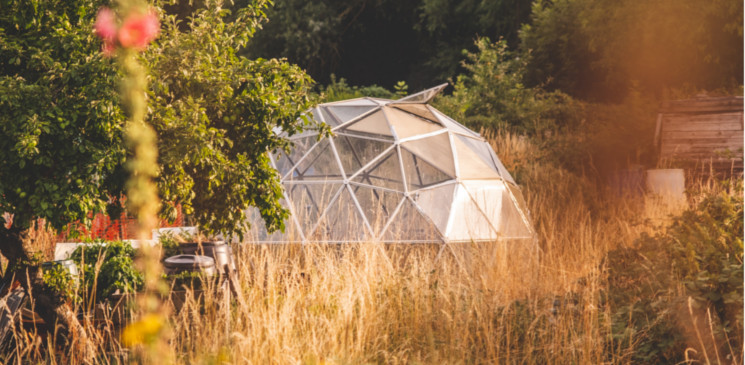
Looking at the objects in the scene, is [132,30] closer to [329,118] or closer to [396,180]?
[396,180]

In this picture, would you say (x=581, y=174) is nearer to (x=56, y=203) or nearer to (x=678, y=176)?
(x=678, y=176)

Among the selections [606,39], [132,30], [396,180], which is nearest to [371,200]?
[396,180]

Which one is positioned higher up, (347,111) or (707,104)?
(707,104)

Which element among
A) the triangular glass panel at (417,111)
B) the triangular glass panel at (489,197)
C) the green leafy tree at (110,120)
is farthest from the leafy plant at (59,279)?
the triangular glass panel at (417,111)

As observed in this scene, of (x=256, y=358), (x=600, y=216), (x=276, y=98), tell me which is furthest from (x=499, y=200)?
(x=256, y=358)

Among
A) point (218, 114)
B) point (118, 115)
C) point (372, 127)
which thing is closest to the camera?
point (118, 115)

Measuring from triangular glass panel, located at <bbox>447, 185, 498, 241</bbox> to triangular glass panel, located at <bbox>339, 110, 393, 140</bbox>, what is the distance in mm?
1575

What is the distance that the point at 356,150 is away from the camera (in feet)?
32.0

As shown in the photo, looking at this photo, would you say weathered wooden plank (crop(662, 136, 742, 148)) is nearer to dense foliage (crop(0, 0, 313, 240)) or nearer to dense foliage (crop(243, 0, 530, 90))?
dense foliage (crop(243, 0, 530, 90))

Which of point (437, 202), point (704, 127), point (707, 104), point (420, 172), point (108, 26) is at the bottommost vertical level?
point (437, 202)

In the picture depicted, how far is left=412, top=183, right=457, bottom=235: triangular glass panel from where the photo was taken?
8906mm

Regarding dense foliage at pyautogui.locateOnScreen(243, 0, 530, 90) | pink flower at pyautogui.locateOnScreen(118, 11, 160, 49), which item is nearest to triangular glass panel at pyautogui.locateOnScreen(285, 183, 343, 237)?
pink flower at pyautogui.locateOnScreen(118, 11, 160, 49)

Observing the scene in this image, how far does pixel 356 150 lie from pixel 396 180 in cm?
78

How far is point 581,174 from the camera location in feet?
43.5
